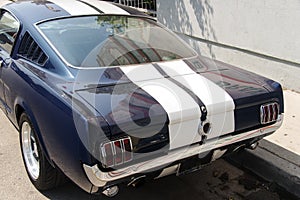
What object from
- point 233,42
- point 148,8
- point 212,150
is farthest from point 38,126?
point 148,8

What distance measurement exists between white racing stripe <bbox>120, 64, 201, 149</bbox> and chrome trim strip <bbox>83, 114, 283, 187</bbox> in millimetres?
71

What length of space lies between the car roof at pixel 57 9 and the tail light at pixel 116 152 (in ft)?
5.53

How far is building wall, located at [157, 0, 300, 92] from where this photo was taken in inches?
185

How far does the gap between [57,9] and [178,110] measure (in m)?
1.83

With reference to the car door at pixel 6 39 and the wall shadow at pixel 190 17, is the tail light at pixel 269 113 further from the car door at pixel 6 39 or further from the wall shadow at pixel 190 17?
the wall shadow at pixel 190 17

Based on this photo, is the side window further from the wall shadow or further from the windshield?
the wall shadow

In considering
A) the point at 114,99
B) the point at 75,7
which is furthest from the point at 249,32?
the point at 114,99

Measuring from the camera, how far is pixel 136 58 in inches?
116

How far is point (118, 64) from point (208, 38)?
12.0ft

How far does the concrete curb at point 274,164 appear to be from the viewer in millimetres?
3037

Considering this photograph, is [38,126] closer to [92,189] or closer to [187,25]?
[92,189]

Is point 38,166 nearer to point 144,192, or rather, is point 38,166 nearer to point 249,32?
point 144,192

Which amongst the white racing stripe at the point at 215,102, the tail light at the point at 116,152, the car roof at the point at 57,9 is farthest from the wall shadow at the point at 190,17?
the tail light at the point at 116,152

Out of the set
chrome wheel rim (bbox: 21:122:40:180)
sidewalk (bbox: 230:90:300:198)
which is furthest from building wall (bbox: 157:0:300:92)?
chrome wheel rim (bbox: 21:122:40:180)
